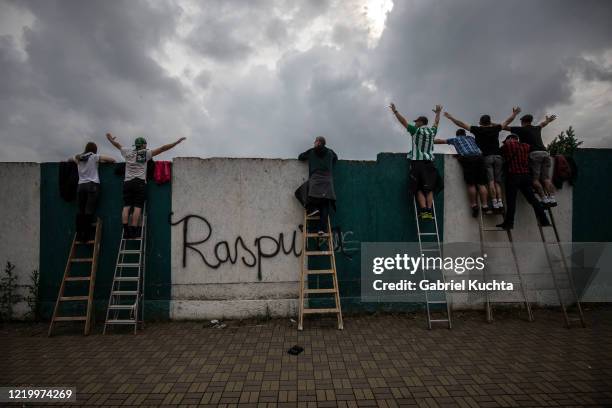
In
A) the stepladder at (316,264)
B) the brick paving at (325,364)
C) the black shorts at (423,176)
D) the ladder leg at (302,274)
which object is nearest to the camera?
the brick paving at (325,364)

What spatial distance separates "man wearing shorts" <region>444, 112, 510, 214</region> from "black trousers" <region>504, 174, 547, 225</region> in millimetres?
168

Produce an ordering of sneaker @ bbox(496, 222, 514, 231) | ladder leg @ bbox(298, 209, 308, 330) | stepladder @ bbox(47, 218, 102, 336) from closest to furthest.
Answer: ladder leg @ bbox(298, 209, 308, 330), stepladder @ bbox(47, 218, 102, 336), sneaker @ bbox(496, 222, 514, 231)

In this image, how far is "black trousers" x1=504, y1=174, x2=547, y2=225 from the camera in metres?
6.11

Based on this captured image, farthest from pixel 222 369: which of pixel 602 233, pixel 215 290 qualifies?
pixel 602 233

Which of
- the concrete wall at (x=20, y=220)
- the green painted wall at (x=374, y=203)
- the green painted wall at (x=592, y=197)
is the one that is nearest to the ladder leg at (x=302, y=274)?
the green painted wall at (x=374, y=203)

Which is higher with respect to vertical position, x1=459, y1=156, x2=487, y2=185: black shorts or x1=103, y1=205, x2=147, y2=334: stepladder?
x1=459, y1=156, x2=487, y2=185: black shorts

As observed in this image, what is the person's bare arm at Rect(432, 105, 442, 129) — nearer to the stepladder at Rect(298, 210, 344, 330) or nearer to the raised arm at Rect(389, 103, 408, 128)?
the raised arm at Rect(389, 103, 408, 128)

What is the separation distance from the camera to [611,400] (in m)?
3.36

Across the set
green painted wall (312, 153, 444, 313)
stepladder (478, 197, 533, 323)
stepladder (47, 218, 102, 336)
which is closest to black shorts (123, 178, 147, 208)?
stepladder (47, 218, 102, 336)

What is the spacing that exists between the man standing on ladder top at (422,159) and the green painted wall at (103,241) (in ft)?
16.3

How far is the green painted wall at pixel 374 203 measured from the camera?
630cm

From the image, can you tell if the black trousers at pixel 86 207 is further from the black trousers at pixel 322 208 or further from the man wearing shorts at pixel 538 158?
the man wearing shorts at pixel 538 158

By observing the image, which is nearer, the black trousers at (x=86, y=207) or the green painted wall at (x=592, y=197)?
the black trousers at (x=86, y=207)

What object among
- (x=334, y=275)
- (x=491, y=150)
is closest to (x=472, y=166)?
(x=491, y=150)
